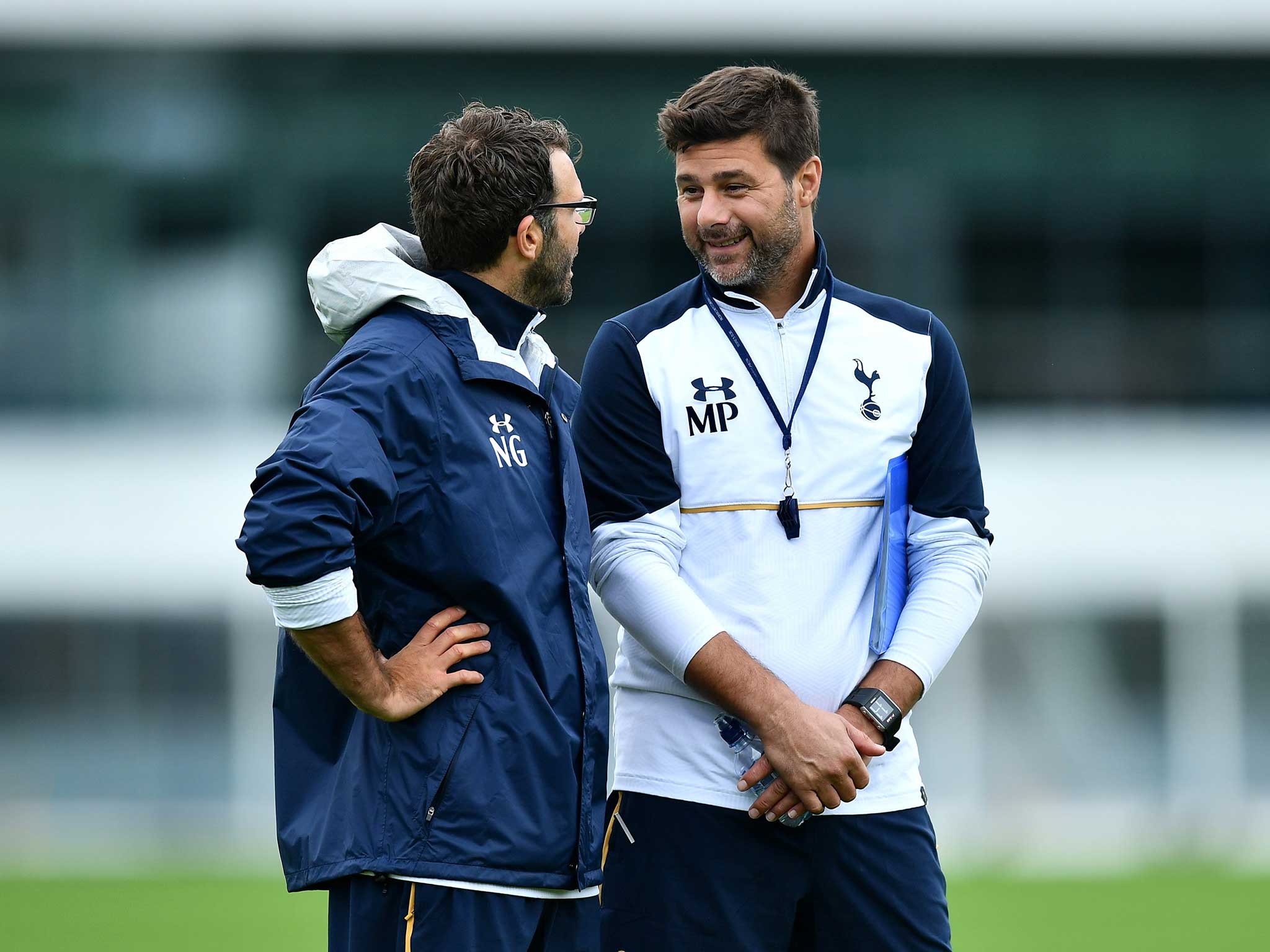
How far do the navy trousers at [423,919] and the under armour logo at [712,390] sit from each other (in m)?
1.03

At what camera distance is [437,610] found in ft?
9.82

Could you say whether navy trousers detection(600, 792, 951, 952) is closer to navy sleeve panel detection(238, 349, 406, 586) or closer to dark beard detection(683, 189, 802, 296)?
navy sleeve panel detection(238, 349, 406, 586)

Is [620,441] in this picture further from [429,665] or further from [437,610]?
[429,665]

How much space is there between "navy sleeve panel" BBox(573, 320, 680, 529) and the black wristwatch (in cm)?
52

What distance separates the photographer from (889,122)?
16938mm

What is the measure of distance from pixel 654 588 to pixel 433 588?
0.46 meters

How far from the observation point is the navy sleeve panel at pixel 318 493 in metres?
2.71

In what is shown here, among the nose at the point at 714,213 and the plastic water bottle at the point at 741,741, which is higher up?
the nose at the point at 714,213

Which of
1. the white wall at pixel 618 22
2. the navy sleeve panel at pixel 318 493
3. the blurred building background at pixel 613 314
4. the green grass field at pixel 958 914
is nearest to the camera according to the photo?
the navy sleeve panel at pixel 318 493

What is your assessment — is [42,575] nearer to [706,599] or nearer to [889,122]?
[889,122]

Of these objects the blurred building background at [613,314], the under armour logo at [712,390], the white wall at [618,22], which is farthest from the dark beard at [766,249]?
the white wall at [618,22]

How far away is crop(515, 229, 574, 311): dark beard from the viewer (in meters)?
3.27

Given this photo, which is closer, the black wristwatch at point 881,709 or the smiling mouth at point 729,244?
the black wristwatch at point 881,709

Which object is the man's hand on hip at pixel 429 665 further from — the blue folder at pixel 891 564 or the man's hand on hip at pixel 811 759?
the blue folder at pixel 891 564
